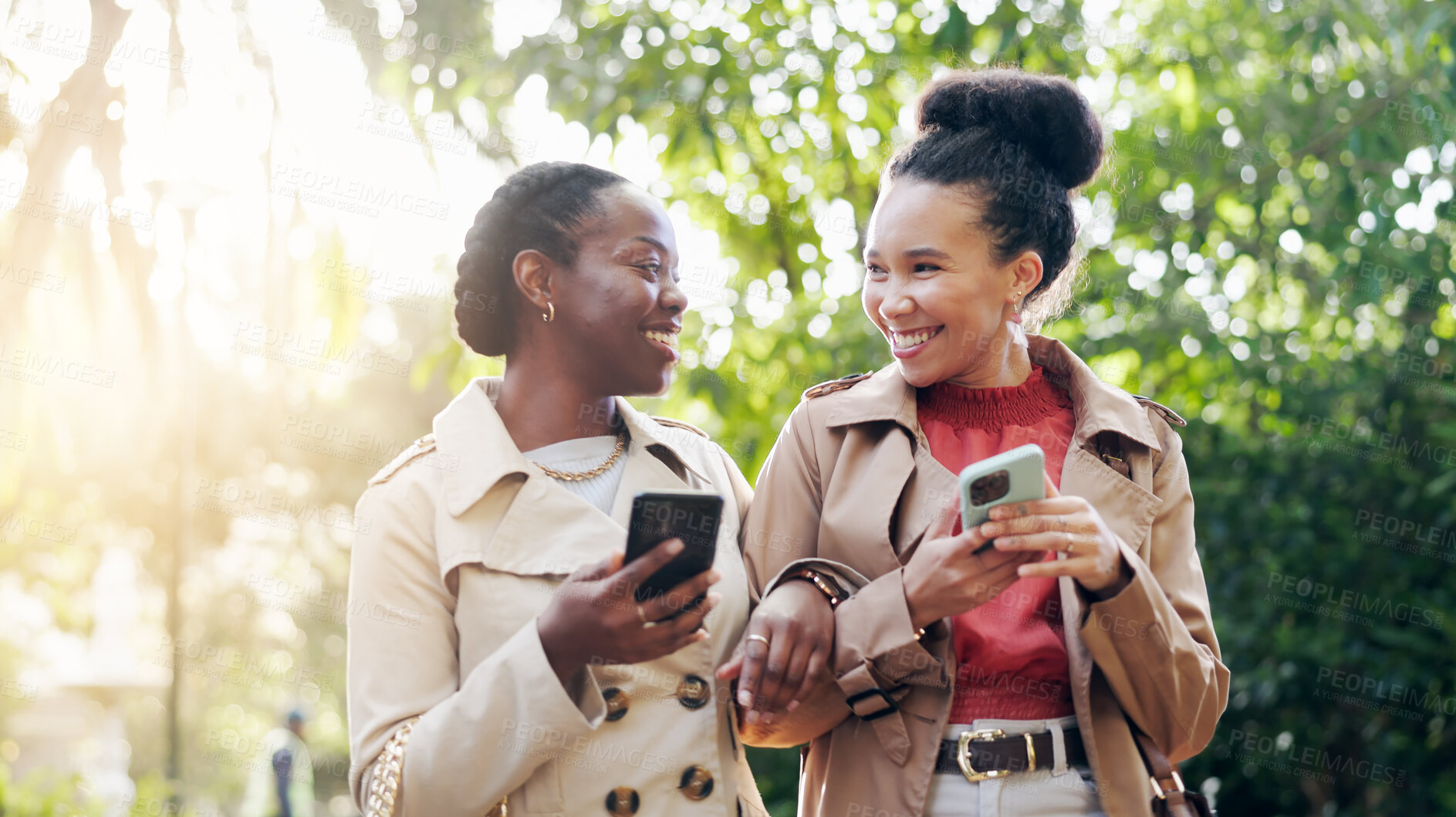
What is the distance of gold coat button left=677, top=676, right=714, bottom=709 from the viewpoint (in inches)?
92.4

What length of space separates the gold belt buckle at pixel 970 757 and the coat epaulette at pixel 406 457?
4.02ft

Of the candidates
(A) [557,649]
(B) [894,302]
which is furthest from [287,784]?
(B) [894,302]

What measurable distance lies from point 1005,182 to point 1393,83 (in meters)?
4.01

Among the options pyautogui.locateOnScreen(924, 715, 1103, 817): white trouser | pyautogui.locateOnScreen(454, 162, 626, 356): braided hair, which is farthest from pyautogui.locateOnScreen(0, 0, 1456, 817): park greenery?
pyautogui.locateOnScreen(924, 715, 1103, 817): white trouser

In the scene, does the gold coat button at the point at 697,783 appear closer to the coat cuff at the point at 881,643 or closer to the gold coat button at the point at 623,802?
the gold coat button at the point at 623,802

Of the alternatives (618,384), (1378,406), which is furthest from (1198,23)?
(618,384)

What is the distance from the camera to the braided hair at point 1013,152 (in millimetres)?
2455

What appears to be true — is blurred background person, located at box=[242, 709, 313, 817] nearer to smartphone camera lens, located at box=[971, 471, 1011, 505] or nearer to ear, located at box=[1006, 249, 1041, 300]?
ear, located at box=[1006, 249, 1041, 300]

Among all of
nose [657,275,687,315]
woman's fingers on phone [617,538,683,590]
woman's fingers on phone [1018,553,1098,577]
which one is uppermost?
nose [657,275,687,315]

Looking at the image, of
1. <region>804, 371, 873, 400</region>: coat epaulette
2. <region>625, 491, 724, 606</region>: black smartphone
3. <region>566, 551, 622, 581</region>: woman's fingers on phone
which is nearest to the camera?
<region>625, 491, 724, 606</region>: black smartphone

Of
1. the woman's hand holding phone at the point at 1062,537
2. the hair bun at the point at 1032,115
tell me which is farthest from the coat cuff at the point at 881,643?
the hair bun at the point at 1032,115

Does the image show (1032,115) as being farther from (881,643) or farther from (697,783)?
(697,783)

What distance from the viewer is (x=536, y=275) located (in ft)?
8.53

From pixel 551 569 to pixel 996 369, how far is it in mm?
1047
